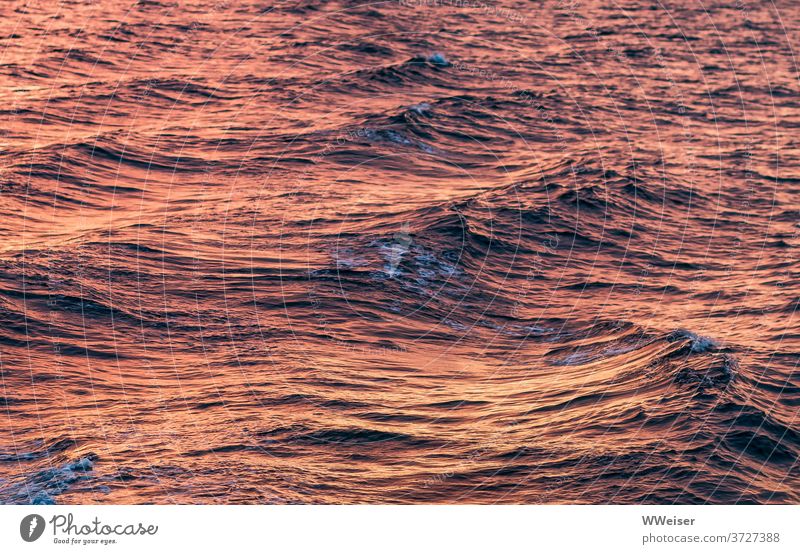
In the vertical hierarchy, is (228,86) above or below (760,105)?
above

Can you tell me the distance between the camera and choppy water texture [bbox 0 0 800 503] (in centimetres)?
3247

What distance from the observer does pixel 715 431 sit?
113 ft

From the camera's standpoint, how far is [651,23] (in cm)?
9106

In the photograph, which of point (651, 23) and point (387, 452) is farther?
point (651, 23)

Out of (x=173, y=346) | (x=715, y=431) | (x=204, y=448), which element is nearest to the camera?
(x=204, y=448)

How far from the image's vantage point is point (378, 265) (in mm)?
45625

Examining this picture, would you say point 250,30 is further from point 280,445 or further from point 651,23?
point 280,445

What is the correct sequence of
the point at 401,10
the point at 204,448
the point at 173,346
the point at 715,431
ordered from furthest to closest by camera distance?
1. the point at 401,10
2. the point at 173,346
3. the point at 715,431
4. the point at 204,448

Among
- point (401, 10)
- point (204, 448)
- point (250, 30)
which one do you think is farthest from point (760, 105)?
point (204, 448)

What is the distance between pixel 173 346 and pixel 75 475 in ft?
28.0

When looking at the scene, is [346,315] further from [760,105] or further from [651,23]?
[651,23]

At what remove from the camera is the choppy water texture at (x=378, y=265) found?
1278 inches

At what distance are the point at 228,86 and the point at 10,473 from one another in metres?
37.2

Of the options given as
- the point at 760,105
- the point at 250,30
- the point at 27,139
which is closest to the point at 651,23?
the point at 760,105
